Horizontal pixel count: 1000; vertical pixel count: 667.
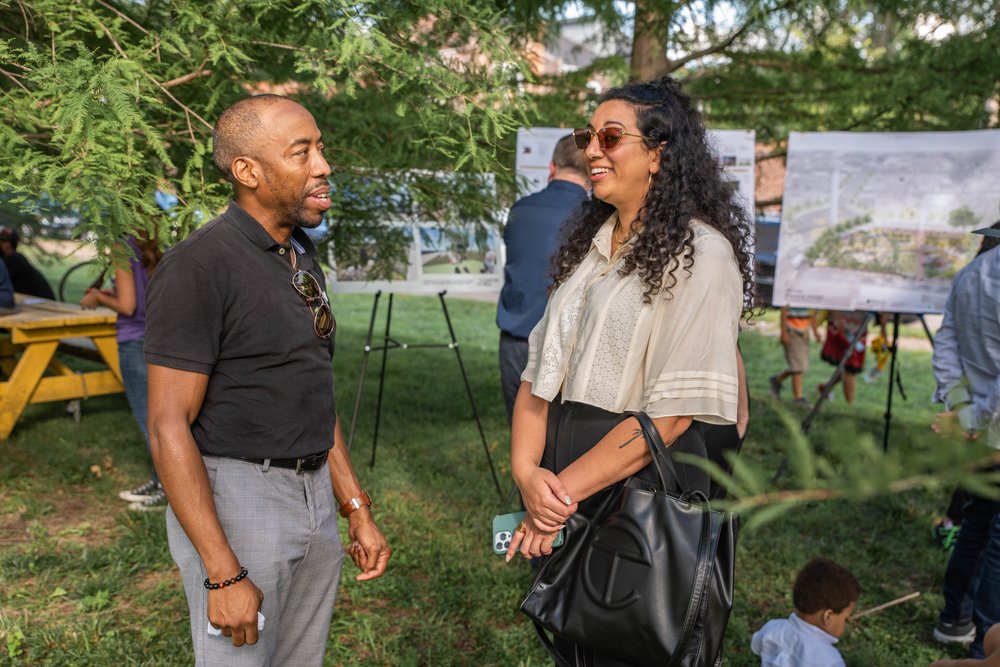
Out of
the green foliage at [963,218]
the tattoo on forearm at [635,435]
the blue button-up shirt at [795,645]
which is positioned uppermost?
the green foliage at [963,218]

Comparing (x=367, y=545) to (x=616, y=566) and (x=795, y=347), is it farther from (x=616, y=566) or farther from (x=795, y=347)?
(x=795, y=347)

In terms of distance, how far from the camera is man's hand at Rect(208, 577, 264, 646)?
1.69m

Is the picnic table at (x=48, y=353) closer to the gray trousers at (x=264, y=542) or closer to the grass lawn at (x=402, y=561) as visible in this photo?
the grass lawn at (x=402, y=561)

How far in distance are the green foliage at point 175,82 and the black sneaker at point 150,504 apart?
7.25 ft

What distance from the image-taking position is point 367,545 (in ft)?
6.99

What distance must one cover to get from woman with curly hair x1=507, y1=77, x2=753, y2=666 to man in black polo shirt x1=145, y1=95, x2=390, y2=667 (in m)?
0.52

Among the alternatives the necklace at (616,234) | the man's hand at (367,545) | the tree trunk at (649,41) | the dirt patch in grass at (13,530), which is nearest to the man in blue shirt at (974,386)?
the necklace at (616,234)

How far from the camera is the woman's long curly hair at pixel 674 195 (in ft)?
6.00

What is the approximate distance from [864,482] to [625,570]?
114cm

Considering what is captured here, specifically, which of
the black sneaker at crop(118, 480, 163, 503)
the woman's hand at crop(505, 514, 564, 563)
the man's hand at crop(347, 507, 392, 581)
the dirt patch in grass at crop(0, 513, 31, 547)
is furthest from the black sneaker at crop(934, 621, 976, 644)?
the dirt patch in grass at crop(0, 513, 31, 547)

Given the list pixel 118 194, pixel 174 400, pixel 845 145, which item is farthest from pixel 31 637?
pixel 845 145

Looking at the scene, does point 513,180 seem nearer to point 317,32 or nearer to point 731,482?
point 317,32

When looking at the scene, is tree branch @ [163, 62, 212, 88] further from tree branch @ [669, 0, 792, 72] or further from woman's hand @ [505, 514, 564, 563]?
tree branch @ [669, 0, 792, 72]

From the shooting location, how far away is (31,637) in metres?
3.20
